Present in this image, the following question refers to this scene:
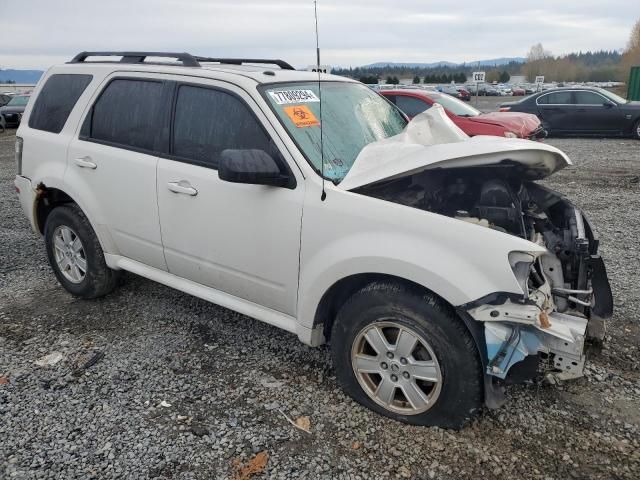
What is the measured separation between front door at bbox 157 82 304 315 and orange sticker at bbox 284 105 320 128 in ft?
0.62

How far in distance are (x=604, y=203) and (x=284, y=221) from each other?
6501 millimetres

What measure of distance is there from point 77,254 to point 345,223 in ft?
8.75

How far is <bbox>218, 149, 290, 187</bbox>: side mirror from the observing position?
2.81 meters

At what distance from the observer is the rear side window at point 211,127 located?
3221 mm

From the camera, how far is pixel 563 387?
10.6 feet

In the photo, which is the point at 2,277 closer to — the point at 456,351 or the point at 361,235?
the point at 361,235

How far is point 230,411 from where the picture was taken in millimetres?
3041

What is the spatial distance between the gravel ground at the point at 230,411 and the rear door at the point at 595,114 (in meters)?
12.2

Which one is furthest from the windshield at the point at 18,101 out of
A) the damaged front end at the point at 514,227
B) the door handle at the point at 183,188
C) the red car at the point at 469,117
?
the damaged front end at the point at 514,227

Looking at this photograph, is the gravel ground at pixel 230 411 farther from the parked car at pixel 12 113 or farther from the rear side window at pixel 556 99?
the parked car at pixel 12 113

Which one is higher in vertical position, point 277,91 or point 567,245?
point 277,91

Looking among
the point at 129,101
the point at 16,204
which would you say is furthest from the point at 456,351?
the point at 16,204

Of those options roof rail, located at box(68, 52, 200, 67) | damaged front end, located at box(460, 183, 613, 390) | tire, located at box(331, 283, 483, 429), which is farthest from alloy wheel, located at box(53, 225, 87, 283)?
damaged front end, located at box(460, 183, 613, 390)

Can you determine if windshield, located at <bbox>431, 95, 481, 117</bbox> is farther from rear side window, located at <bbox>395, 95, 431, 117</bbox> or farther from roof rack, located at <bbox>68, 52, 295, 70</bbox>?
roof rack, located at <bbox>68, 52, 295, 70</bbox>
